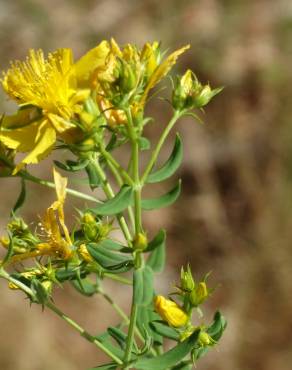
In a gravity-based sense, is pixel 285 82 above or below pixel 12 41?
below

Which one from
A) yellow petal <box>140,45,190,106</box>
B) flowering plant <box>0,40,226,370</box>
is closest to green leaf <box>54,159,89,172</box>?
flowering plant <box>0,40,226,370</box>

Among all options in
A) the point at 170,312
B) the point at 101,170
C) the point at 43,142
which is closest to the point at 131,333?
the point at 170,312

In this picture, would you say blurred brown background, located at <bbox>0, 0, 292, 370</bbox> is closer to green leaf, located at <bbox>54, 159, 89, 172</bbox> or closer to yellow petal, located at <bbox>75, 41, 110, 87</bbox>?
green leaf, located at <bbox>54, 159, 89, 172</bbox>

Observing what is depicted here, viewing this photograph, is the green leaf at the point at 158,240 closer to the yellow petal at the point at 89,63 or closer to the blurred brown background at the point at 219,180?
the yellow petal at the point at 89,63

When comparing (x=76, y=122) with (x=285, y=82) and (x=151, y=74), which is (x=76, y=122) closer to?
(x=151, y=74)

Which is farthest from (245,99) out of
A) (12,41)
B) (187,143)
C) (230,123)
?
(12,41)

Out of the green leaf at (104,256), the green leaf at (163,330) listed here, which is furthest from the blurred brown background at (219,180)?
the green leaf at (104,256)
